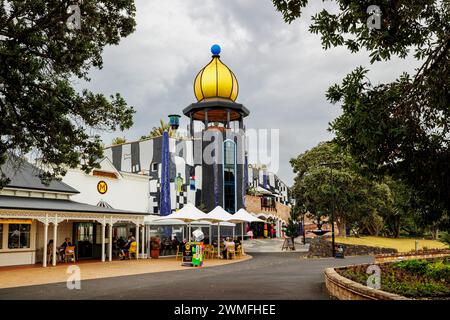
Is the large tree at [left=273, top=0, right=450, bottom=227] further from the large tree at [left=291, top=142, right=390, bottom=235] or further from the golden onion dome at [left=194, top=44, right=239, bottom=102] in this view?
the golden onion dome at [left=194, top=44, right=239, bottom=102]

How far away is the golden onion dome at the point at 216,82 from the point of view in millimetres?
40594

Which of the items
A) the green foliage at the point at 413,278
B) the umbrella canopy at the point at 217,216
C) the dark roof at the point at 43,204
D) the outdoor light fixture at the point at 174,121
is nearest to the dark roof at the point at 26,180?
the dark roof at the point at 43,204

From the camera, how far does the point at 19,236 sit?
21250 mm

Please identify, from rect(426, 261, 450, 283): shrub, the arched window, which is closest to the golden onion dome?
the arched window

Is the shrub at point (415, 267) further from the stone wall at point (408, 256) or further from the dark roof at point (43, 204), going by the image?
the dark roof at point (43, 204)

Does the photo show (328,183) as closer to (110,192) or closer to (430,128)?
(110,192)

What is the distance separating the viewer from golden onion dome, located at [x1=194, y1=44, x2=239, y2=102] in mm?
40594

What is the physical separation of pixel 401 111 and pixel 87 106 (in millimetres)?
7138

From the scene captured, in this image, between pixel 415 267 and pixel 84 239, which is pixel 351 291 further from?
pixel 84 239

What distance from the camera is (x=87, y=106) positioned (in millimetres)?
11016

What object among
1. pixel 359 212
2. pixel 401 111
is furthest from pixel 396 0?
pixel 359 212

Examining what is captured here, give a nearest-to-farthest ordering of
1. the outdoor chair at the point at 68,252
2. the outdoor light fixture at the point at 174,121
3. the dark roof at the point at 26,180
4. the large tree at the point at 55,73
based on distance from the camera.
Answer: the large tree at the point at 55,73 → the dark roof at the point at 26,180 → the outdoor chair at the point at 68,252 → the outdoor light fixture at the point at 174,121

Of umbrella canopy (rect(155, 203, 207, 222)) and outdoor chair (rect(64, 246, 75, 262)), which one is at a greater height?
umbrella canopy (rect(155, 203, 207, 222))

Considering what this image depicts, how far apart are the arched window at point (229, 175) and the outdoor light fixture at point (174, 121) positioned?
5394mm
